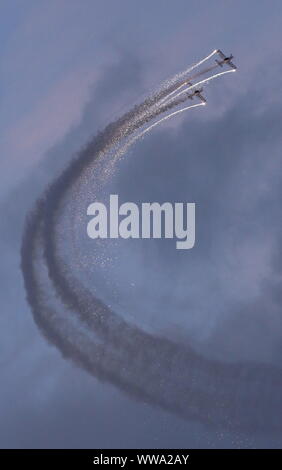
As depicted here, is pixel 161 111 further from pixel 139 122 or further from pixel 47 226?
pixel 47 226

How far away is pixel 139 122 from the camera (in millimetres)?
97750

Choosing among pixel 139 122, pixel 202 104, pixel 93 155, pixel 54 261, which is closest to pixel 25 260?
pixel 54 261

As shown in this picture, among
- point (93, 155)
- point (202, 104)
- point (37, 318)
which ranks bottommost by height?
point (37, 318)

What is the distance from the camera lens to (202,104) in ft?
330

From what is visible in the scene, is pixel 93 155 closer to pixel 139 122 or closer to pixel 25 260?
pixel 139 122

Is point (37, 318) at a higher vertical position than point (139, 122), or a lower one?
lower
